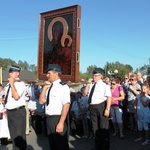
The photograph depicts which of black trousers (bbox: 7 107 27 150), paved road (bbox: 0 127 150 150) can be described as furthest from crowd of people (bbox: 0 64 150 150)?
paved road (bbox: 0 127 150 150)

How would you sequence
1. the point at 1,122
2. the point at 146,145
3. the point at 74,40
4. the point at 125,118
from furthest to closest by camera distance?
1. the point at 125,118
2. the point at 74,40
3. the point at 1,122
4. the point at 146,145

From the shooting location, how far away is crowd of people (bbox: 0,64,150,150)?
13.4 feet

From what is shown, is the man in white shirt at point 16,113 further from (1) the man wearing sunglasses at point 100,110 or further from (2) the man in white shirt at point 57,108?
(1) the man wearing sunglasses at point 100,110

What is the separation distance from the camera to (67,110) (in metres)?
4.00

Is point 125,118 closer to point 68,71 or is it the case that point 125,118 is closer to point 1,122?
point 68,71

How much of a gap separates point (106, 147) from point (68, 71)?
3051 mm

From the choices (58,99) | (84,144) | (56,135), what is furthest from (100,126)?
(58,99)

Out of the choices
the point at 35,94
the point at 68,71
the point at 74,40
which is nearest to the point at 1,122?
the point at 35,94

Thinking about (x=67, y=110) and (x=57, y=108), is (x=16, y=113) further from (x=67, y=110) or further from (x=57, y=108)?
(x=67, y=110)

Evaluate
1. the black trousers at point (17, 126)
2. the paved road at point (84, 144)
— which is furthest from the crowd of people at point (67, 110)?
the paved road at point (84, 144)

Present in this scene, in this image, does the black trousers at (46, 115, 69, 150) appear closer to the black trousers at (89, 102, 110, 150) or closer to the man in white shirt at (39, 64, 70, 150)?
the man in white shirt at (39, 64, 70, 150)

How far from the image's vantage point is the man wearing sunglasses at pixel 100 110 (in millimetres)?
5611

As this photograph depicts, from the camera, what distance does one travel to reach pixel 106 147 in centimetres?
561

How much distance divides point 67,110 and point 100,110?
1.79 metres
